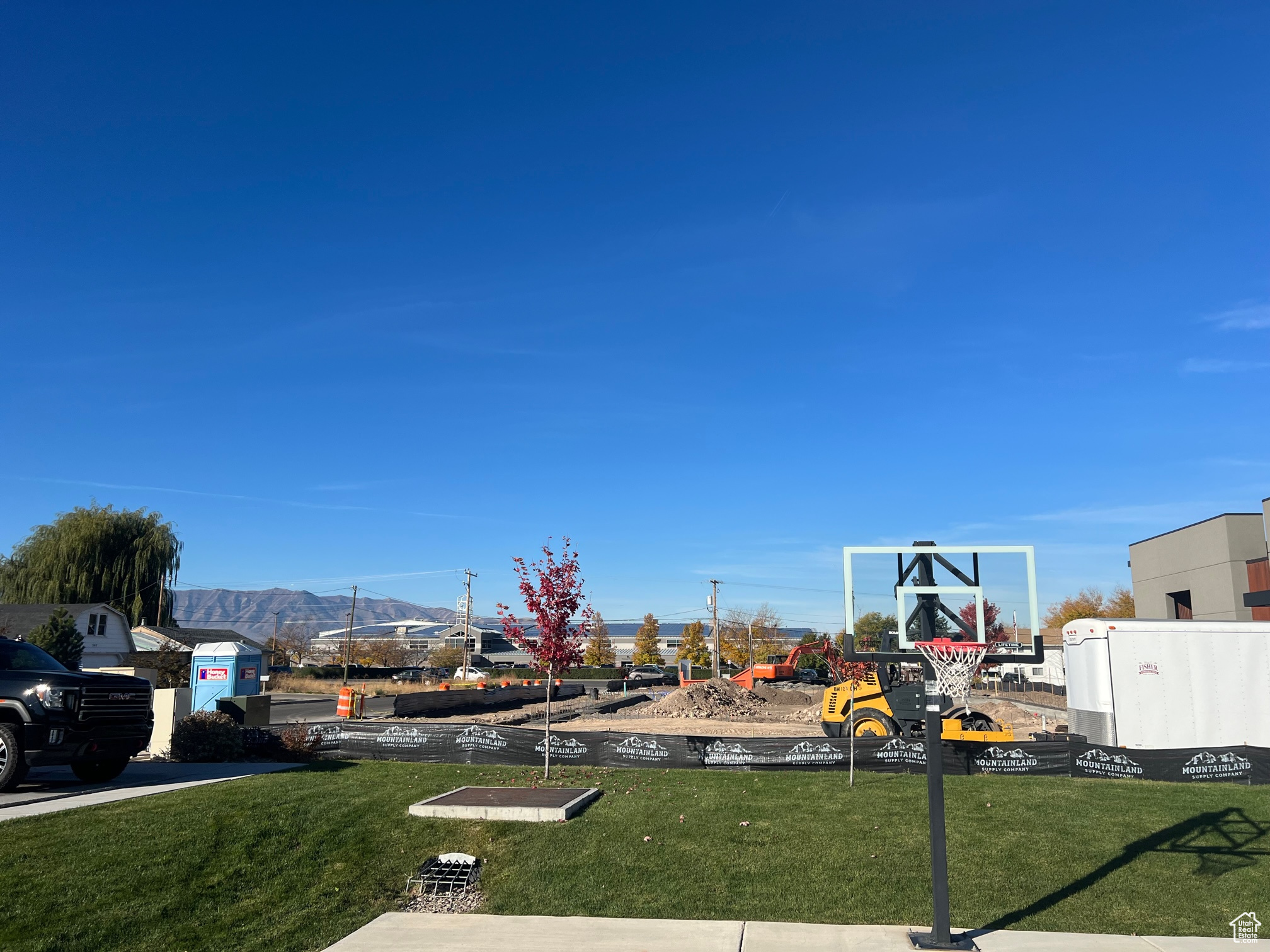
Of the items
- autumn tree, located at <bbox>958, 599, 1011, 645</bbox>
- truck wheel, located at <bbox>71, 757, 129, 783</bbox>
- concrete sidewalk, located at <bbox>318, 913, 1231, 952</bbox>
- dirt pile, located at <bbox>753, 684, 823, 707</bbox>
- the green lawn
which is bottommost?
dirt pile, located at <bbox>753, 684, 823, 707</bbox>

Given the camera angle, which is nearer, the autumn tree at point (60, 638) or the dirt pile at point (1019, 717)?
the dirt pile at point (1019, 717)

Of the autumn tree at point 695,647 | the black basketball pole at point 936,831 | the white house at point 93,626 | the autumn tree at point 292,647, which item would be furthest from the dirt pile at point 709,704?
the autumn tree at point 292,647

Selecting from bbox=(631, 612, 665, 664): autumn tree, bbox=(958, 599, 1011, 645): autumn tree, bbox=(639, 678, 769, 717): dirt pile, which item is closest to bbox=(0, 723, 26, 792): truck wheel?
bbox=(958, 599, 1011, 645): autumn tree

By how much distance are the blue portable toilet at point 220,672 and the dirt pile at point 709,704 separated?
18.3 metres

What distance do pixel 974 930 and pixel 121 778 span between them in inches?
495

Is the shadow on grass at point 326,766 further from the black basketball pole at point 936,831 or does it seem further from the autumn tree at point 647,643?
the autumn tree at point 647,643

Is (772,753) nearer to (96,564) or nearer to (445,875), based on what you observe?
(445,875)

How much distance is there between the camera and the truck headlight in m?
11.3

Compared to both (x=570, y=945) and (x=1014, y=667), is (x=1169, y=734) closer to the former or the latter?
(x=570, y=945)

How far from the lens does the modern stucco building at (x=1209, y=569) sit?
133 ft

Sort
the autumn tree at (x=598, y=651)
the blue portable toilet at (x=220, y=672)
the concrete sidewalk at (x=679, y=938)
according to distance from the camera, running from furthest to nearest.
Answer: the autumn tree at (x=598, y=651), the blue portable toilet at (x=220, y=672), the concrete sidewalk at (x=679, y=938)

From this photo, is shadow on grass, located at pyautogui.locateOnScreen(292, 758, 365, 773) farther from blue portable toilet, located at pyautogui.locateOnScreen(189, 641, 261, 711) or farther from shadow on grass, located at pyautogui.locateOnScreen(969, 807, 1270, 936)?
shadow on grass, located at pyautogui.locateOnScreen(969, 807, 1270, 936)

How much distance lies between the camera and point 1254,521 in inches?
1629

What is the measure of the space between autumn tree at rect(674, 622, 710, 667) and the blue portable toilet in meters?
67.5
